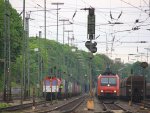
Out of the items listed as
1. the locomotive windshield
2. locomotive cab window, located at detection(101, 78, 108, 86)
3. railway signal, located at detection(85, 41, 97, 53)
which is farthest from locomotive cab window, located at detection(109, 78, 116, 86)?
railway signal, located at detection(85, 41, 97, 53)

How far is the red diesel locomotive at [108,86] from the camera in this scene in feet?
200

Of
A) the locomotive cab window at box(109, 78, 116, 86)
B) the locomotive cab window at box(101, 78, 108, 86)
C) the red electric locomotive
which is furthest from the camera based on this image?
the locomotive cab window at box(101, 78, 108, 86)

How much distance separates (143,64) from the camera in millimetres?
37750

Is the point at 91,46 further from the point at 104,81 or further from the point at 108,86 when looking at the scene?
the point at 104,81

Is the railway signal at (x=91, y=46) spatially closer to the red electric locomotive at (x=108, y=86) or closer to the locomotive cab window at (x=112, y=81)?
the red electric locomotive at (x=108, y=86)

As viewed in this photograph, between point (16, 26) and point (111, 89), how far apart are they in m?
31.6

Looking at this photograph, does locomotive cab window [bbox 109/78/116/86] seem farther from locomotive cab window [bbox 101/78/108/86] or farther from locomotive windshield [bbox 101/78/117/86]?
locomotive cab window [bbox 101/78/108/86]

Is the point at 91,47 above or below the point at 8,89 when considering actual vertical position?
above

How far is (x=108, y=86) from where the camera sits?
6147 cm

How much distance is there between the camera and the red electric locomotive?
61.1 m

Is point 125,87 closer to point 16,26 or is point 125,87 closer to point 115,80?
point 115,80

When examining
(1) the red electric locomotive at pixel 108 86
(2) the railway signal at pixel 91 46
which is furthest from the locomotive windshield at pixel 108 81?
(2) the railway signal at pixel 91 46

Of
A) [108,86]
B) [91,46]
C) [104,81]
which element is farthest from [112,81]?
[91,46]

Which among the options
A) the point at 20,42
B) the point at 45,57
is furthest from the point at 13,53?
the point at 45,57
